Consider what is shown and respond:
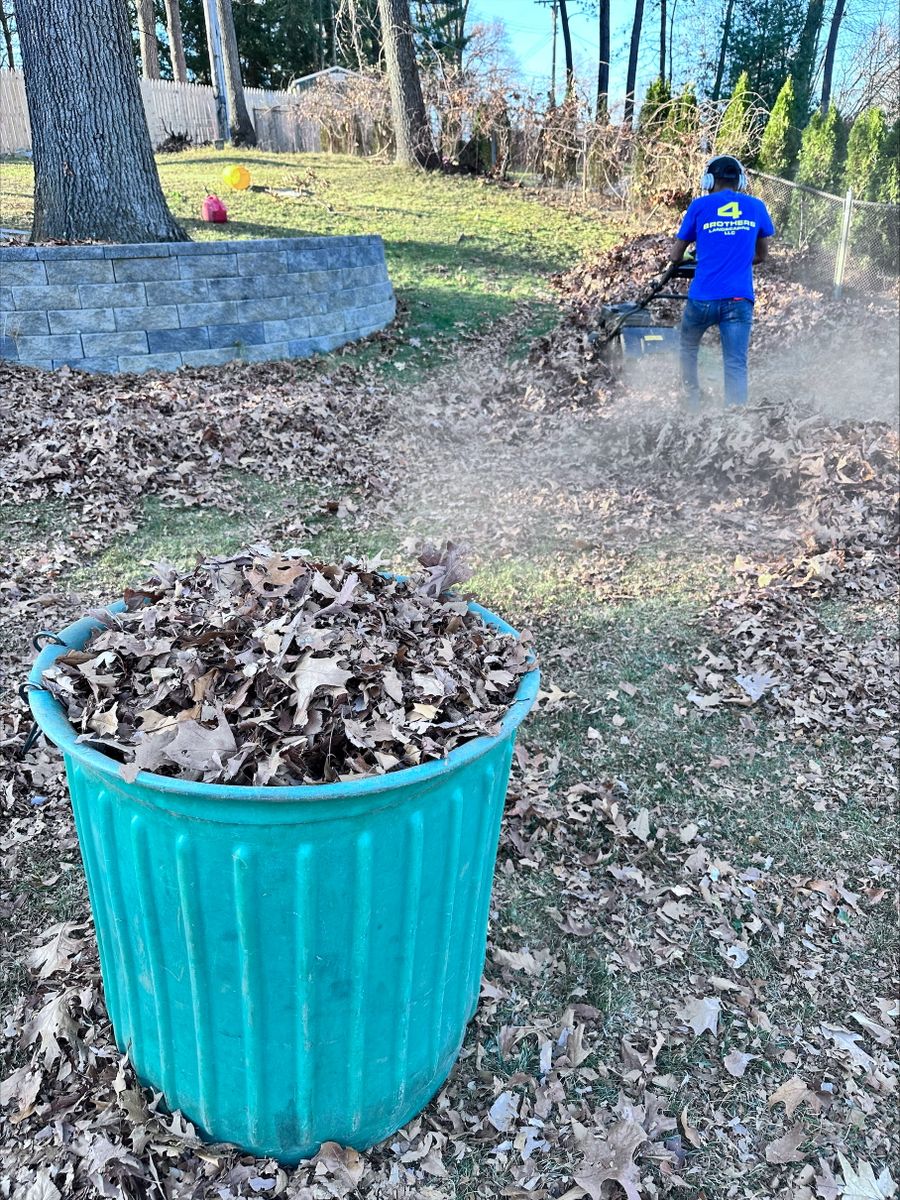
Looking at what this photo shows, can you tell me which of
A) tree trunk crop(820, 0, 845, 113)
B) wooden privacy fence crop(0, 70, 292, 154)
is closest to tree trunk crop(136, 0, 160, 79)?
wooden privacy fence crop(0, 70, 292, 154)

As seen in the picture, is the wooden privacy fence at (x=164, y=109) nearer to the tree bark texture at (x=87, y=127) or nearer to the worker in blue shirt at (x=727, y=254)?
the tree bark texture at (x=87, y=127)

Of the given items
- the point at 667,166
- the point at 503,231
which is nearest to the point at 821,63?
the point at 667,166

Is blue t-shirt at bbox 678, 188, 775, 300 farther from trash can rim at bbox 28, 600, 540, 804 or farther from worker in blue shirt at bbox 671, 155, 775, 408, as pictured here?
trash can rim at bbox 28, 600, 540, 804

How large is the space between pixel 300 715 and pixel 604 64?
33.9 metres

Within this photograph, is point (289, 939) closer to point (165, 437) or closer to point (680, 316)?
point (165, 437)

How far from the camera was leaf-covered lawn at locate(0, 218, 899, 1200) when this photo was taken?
2.34 m

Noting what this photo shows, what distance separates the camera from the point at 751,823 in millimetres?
3562

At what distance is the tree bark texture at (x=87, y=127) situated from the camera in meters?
7.80

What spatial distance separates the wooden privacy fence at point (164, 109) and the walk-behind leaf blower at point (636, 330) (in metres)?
19.1

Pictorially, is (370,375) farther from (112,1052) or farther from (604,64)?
(604,64)

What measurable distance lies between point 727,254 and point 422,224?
26.2 feet

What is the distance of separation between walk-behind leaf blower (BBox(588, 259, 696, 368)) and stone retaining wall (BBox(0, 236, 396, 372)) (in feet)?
9.48

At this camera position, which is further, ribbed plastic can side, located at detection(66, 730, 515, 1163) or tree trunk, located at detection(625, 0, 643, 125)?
tree trunk, located at detection(625, 0, 643, 125)

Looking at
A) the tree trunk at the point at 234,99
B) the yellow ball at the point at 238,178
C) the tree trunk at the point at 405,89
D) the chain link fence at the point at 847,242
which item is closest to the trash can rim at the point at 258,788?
the chain link fence at the point at 847,242
